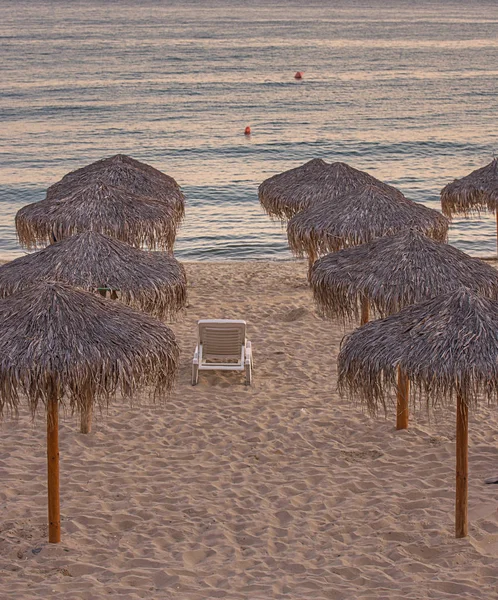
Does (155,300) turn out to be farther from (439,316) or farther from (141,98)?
(141,98)

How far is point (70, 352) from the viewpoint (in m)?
6.14

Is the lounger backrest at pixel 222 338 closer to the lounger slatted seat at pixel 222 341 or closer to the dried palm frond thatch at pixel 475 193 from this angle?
the lounger slatted seat at pixel 222 341

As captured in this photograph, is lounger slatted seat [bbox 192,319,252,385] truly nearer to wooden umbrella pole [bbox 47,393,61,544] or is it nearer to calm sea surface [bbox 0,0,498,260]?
wooden umbrella pole [bbox 47,393,61,544]

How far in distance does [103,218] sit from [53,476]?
16.8 feet

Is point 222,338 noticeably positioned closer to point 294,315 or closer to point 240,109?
point 294,315

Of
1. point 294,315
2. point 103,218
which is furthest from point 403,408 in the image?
point 103,218

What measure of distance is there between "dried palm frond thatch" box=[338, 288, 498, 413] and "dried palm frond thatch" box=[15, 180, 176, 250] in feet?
16.8

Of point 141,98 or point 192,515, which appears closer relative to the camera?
point 192,515

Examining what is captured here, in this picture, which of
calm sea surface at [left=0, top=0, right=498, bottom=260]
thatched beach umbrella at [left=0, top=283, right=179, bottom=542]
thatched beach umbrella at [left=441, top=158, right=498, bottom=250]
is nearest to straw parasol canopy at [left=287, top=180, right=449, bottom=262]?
thatched beach umbrella at [left=441, top=158, right=498, bottom=250]

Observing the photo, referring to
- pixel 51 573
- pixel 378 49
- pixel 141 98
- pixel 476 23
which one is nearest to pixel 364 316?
pixel 51 573

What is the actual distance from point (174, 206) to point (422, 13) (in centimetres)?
9978

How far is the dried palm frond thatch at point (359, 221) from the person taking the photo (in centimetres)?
1120

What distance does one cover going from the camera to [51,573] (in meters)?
6.41

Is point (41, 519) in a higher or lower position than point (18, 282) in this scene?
lower
